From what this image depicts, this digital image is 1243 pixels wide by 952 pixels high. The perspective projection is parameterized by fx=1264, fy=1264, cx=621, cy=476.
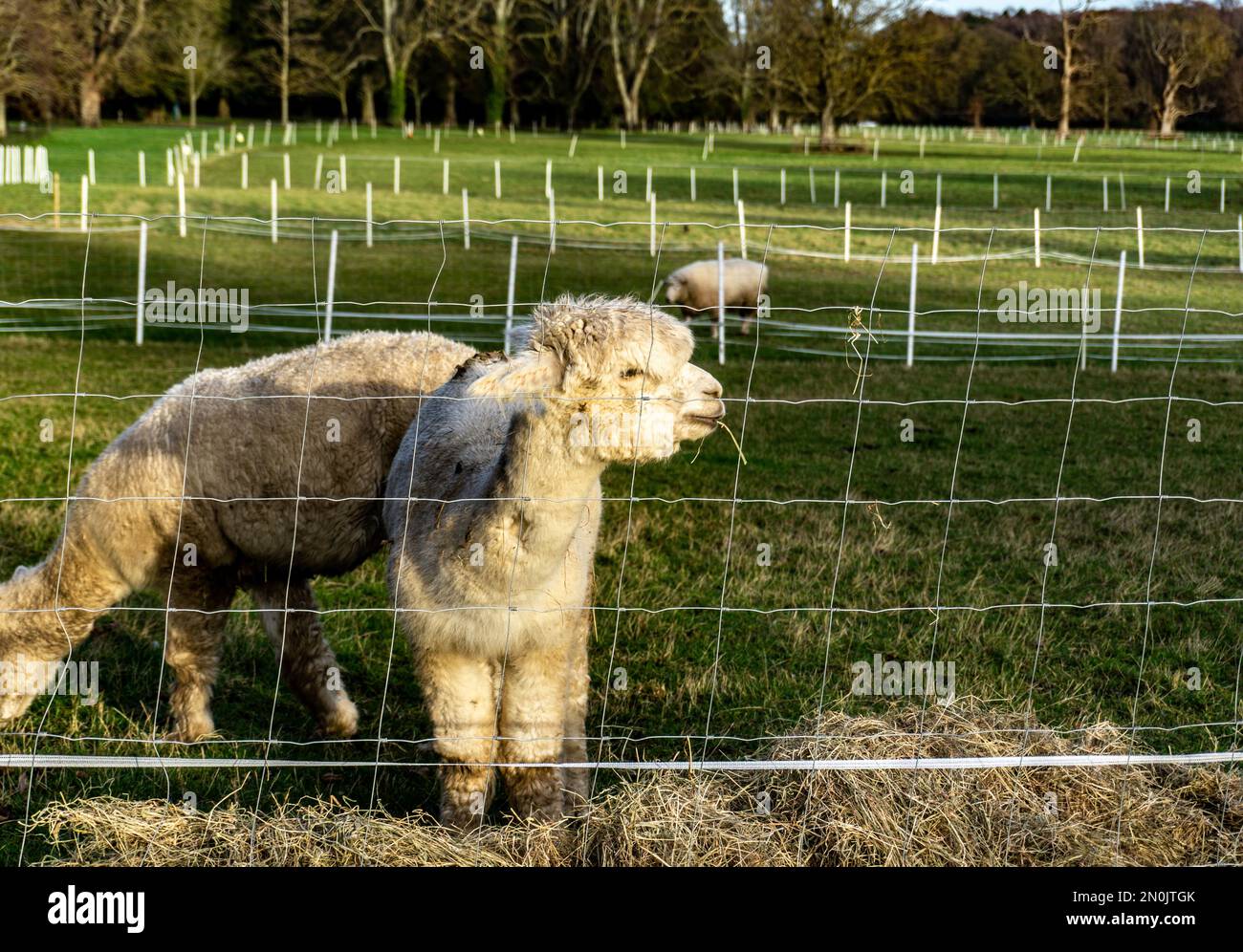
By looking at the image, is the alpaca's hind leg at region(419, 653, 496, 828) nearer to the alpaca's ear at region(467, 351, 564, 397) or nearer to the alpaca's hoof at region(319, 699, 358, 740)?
the alpaca's ear at region(467, 351, 564, 397)

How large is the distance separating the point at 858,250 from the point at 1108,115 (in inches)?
1351

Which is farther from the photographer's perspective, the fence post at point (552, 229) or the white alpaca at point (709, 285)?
the white alpaca at point (709, 285)

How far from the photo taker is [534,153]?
50.9 metres

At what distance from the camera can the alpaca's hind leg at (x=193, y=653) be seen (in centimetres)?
525

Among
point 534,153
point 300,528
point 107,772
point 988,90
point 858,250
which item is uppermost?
point 988,90

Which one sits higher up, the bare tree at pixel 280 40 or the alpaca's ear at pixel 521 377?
the bare tree at pixel 280 40

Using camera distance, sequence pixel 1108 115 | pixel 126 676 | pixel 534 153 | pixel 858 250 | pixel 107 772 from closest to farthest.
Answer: pixel 107 772, pixel 126 676, pixel 858 250, pixel 534 153, pixel 1108 115

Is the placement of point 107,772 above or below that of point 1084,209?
below

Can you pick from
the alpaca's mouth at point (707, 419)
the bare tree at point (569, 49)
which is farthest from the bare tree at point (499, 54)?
the alpaca's mouth at point (707, 419)

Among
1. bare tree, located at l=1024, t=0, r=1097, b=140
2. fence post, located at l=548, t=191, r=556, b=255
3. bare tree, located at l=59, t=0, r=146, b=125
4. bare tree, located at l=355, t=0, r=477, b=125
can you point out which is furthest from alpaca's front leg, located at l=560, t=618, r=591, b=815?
bare tree, located at l=355, t=0, r=477, b=125

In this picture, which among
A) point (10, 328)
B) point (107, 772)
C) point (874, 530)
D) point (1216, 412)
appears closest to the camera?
point (107, 772)

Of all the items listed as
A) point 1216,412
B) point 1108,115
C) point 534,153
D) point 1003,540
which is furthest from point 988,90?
point 1003,540

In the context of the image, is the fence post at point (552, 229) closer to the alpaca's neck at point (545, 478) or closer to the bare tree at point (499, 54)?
the alpaca's neck at point (545, 478)

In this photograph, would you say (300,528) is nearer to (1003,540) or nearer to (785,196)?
(1003,540)
